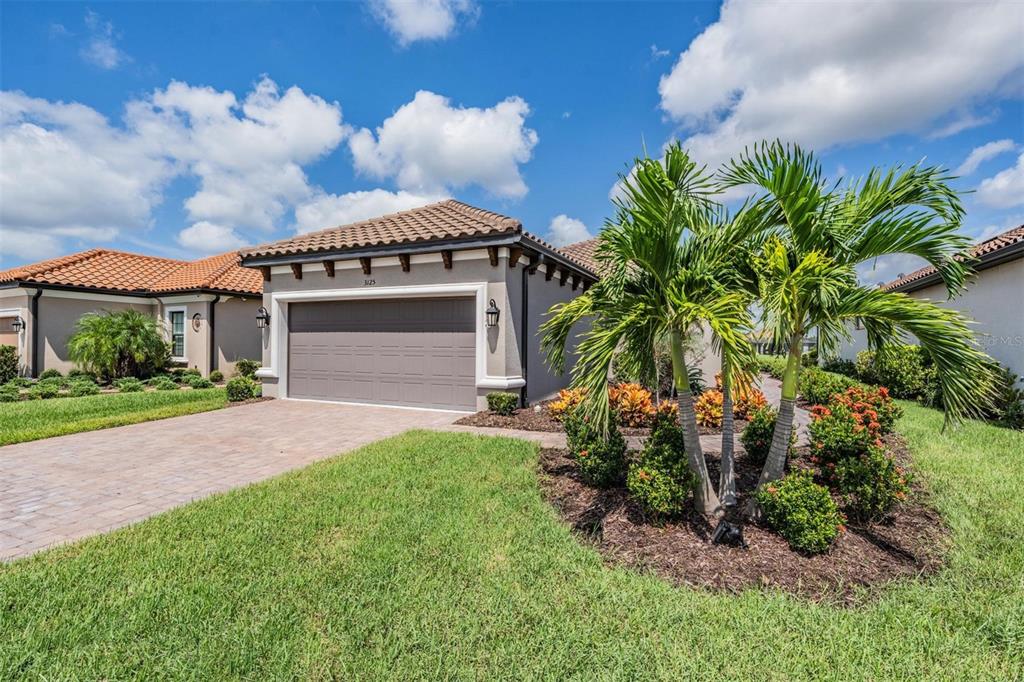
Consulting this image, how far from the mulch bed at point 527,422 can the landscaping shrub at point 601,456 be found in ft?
9.51

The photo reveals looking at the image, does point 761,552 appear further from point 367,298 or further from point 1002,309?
point 1002,309

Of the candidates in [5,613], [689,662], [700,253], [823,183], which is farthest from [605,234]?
[5,613]

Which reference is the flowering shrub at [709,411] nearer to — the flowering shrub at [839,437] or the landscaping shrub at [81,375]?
the flowering shrub at [839,437]

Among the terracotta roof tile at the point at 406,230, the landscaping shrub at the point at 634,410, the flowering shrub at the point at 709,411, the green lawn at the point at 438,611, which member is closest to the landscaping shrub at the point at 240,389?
the terracotta roof tile at the point at 406,230

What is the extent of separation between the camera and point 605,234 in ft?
13.0

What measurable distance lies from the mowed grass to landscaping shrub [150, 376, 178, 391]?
177cm

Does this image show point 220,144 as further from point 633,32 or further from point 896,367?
point 896,367

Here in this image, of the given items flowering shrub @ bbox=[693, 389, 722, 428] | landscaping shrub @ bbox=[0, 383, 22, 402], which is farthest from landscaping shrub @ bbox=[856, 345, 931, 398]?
landscaping shrub @ bbox=[0, 383, 22, 402]

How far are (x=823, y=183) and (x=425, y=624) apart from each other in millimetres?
4301

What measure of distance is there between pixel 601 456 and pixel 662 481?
96cm

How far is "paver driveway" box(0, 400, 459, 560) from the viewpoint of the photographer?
421cm

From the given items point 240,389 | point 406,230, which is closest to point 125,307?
point 240,389

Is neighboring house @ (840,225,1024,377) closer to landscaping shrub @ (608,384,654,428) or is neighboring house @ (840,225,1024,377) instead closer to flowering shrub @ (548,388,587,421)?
landscaping shrub @ (608,384,654,428)

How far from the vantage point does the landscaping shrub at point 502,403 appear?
9.13m
